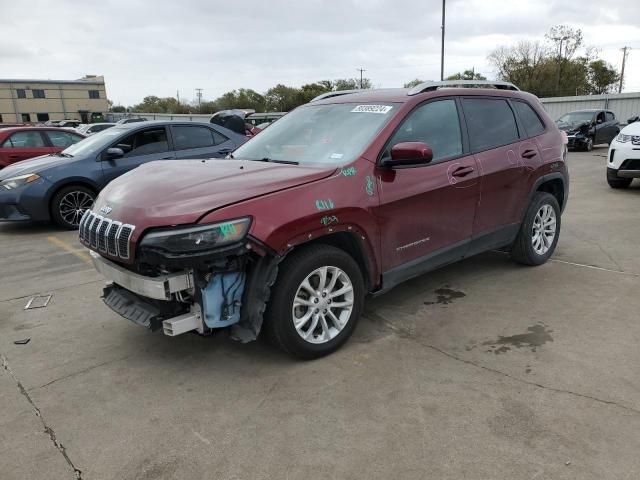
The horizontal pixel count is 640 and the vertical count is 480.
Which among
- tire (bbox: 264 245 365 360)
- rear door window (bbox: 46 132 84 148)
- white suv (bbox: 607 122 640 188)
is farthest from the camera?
rear door window (bbox: 46 132 84 148)

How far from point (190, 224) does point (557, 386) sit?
2.38 m

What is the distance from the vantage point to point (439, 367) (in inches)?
128

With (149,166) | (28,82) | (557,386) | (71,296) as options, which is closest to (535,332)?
(557,386)

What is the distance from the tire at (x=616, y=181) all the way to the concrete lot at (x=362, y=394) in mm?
6345

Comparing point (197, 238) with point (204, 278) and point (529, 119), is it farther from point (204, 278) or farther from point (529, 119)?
point (529, 119)

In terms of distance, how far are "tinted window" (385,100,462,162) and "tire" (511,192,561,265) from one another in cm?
133

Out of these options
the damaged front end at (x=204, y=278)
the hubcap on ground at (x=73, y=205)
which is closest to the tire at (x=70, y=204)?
the hubcap on ground at (x=73, y=205)

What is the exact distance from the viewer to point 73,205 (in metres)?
7.75

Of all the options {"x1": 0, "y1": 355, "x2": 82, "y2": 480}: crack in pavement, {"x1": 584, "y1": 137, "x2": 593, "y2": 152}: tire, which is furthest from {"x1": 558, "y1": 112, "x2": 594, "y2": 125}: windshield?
{"x1": 0, "y1": 355, "x2": 82, "y2": 480}: crack in pavement

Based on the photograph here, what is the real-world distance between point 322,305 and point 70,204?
597 cm

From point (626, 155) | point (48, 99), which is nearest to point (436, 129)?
point (626, 155)

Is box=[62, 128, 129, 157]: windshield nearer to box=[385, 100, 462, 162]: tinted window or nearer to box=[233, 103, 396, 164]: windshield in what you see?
box=[233, 103, 396, 164]: windshield

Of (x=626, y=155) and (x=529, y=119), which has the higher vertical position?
(x=529, y=119)

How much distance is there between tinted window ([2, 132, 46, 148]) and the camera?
10.1 meters
